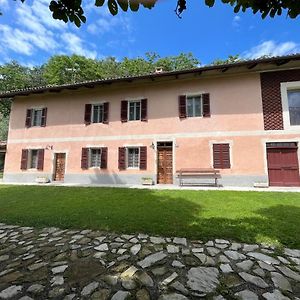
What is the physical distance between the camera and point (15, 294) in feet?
8.02

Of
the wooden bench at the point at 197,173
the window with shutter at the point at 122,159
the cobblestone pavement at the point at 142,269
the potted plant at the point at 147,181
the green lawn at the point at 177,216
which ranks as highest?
the window with shutter at the point at 122,159

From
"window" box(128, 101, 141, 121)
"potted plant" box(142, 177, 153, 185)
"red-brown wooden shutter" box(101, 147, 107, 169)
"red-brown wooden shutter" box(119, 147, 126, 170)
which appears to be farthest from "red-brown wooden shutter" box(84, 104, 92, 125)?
"potted plant" box(142, 177, 153, 185)

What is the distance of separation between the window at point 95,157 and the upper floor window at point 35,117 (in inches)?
163

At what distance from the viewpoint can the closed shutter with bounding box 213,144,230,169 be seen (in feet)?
38.7

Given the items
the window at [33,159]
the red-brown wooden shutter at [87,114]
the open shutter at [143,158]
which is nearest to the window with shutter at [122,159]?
the open shutter at [143,158]

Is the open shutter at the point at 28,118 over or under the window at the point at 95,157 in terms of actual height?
over

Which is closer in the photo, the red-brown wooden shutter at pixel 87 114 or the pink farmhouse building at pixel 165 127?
the pink farmhouse building at pixel 165 127

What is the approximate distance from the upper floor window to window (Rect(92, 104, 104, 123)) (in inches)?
134

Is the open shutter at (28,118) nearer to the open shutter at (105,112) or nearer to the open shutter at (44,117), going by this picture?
the open shutter at (44,117)

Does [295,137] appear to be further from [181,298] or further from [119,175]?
[181,298]

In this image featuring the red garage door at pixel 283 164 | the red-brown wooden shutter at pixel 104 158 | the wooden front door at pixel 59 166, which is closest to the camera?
the red garage door at pixel 283 164

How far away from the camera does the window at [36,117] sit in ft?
50.5

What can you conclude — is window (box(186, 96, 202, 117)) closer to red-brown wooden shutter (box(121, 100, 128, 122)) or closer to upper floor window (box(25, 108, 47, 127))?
red-brown wooden shutter (box(121, 100, 128, 122))

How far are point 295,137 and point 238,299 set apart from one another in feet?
35.7
